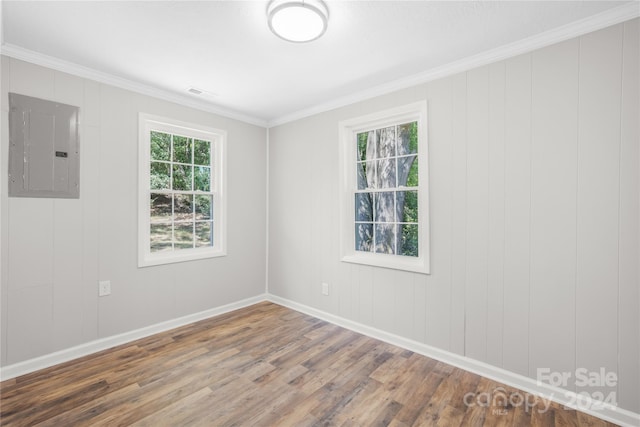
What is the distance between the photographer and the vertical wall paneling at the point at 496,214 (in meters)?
2.28

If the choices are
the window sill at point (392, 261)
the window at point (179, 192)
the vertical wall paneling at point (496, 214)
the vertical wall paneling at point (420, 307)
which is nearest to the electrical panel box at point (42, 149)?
the window at point (179, 192)

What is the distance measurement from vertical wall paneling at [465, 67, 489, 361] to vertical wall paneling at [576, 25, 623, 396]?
57 cm

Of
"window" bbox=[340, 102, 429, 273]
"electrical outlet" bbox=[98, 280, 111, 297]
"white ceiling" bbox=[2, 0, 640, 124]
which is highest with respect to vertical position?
"white ceiling" bbox=[2, 0, 640, 124]

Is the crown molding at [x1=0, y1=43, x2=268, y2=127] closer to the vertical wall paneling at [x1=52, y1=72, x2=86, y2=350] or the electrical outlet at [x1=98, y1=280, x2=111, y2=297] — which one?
the vertical wall paneling at [x1=52, y1=72, x2=86, y2=350]

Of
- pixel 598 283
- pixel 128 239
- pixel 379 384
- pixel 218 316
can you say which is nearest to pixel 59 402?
pixel 128 239

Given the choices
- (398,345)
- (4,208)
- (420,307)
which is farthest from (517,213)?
(4,208)

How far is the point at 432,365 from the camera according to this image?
8.11 feet

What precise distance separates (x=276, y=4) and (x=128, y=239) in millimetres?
2494

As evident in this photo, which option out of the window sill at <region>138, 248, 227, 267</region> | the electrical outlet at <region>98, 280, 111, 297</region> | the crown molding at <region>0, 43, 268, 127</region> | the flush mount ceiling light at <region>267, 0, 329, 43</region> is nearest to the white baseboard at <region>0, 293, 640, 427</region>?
the electrical outlet at <region>98, 280, 111, 297</region>

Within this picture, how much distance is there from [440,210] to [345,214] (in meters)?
1.06

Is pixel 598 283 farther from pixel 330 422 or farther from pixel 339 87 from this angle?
pixel 339 87

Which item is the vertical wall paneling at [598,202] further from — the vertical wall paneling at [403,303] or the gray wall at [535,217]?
the vertical wall paneling at [403,303]

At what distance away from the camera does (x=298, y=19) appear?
71.4 inches

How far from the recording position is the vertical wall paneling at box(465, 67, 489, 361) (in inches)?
92.9
